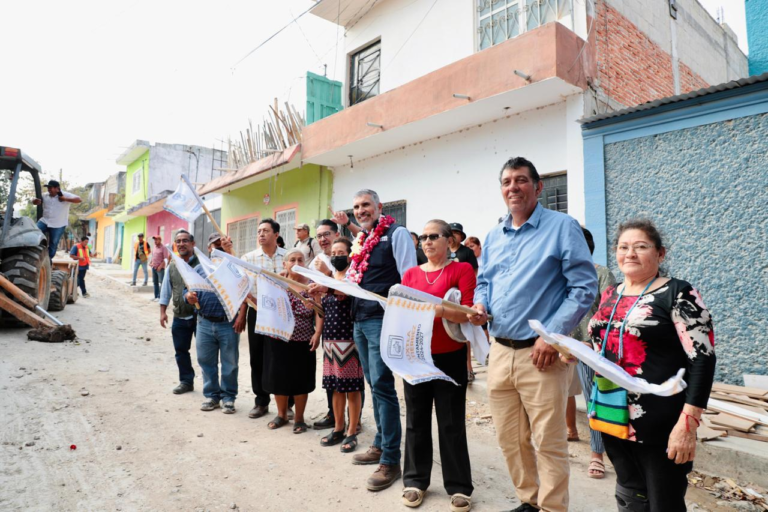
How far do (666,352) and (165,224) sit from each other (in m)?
24.2

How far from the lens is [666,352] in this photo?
195cm

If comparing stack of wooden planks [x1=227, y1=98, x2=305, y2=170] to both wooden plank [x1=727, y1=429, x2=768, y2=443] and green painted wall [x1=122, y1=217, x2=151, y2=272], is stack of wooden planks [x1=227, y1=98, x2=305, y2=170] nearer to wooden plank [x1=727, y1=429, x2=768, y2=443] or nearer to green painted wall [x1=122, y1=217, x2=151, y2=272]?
wooden plank [x1=727, y1=429, x2=768, y2=443]

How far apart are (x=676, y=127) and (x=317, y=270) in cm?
483

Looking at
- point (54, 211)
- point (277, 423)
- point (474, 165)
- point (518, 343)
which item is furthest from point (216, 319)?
point (54, 211)

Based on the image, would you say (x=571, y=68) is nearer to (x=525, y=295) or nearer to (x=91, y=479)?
(x=525, y=295)

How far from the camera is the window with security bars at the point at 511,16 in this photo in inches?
289

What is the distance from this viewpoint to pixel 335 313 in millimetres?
3871

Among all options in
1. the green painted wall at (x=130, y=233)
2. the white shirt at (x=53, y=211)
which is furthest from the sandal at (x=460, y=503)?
the green painted wall at (x=130, y=233)

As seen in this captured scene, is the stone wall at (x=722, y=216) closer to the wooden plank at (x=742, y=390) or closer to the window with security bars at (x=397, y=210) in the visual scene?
the wooden plank at (x=742, y=390)

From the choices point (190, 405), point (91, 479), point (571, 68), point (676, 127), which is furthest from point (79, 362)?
point (676, 127)

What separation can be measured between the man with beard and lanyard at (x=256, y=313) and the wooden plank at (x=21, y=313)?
14.5 ft

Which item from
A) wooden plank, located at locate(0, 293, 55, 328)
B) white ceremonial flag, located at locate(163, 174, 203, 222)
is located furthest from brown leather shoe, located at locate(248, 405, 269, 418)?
wooden plank, located at locate(0, 293, 55, 328)

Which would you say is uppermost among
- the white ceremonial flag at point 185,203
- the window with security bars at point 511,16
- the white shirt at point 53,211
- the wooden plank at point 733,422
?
the window with security bars at point 511,16

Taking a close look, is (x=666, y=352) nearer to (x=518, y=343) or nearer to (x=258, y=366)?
(x=518, y=343)
